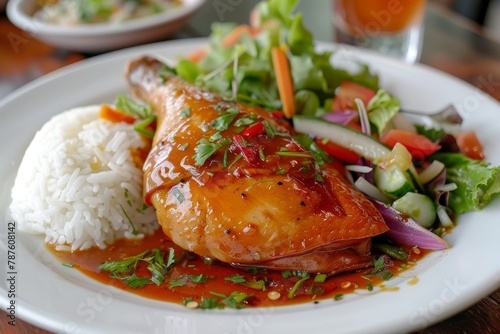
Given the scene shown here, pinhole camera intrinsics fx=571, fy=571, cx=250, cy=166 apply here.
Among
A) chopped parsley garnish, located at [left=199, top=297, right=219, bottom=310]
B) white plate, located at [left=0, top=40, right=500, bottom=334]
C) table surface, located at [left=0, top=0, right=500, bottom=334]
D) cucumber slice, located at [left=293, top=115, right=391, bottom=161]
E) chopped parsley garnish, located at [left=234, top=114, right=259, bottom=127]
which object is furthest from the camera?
table surface, located at [left=0, top=0, right=500, bottom=334]

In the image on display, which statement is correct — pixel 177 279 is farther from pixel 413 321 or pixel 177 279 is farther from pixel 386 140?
pixel 386 140

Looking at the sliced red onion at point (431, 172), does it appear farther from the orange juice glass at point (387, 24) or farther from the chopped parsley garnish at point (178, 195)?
the orange juice glass at point (387, 24)

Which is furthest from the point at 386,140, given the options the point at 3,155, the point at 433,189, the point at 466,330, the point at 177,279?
the point at 3,155

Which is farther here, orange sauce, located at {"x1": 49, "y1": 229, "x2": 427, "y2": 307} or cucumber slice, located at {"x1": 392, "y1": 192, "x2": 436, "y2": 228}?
cucumber slice, located at {"x1": 392, "y1": 192, "x2": 436, "y2": 228}

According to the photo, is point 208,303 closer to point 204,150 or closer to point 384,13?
point 204,150

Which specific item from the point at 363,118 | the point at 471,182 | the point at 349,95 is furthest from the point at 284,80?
the point at 471,182

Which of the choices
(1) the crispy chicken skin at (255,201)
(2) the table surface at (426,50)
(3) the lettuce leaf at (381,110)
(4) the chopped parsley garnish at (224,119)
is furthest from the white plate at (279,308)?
(2) the table surface at (426,50)

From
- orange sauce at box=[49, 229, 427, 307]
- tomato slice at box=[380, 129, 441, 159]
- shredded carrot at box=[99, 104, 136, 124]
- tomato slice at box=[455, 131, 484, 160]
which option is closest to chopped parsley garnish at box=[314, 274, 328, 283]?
orange sauce at box=[49, 229, 427, 307]

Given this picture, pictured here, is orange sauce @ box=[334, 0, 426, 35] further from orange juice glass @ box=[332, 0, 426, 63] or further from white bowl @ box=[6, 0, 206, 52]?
white bowl @ box=[6, 0, 206, 52]
